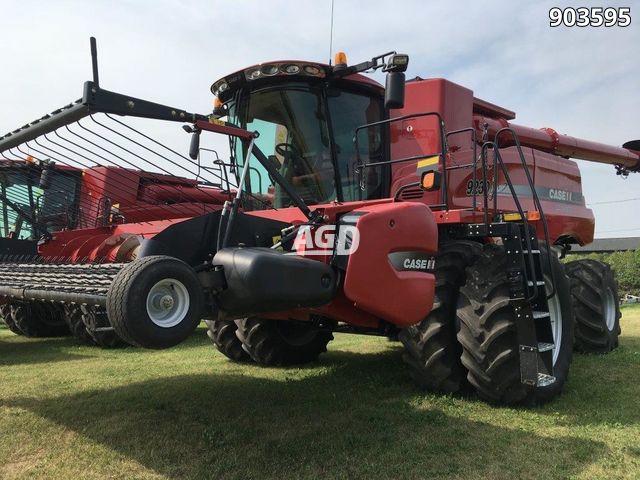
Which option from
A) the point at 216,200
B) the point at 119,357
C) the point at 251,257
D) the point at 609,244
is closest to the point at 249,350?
the point at 216,200

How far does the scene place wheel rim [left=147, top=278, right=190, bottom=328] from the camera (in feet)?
7.75

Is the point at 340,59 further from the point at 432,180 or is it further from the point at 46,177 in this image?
the point at 46,177

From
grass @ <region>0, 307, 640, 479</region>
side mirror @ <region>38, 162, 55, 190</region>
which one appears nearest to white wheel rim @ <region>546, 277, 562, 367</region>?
grass @ <region>0, 307, 640, 479</region>

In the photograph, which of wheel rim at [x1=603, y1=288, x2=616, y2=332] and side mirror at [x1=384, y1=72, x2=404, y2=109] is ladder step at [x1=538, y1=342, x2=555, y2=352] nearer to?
side mirror at [x1=384, y1=72, x2=404, y2=109]

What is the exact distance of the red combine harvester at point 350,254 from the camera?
2684 mm

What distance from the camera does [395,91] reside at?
3.47 meters

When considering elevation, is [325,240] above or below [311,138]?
below

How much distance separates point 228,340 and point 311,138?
91.4 inches

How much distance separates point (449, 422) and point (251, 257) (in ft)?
5.90

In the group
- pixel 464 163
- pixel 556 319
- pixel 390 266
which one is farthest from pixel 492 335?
pixel 464 163

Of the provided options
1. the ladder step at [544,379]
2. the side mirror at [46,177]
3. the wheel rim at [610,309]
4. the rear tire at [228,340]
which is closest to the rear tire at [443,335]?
the ladder step at [544,379]

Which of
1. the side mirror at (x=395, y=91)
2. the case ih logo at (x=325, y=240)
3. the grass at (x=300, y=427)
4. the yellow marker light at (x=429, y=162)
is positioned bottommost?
the grass at (x=300, y=427)

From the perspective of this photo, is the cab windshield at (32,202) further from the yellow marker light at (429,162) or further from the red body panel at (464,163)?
the yellow marker light at (429,162)

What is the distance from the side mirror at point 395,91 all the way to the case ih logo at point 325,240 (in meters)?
0.88
